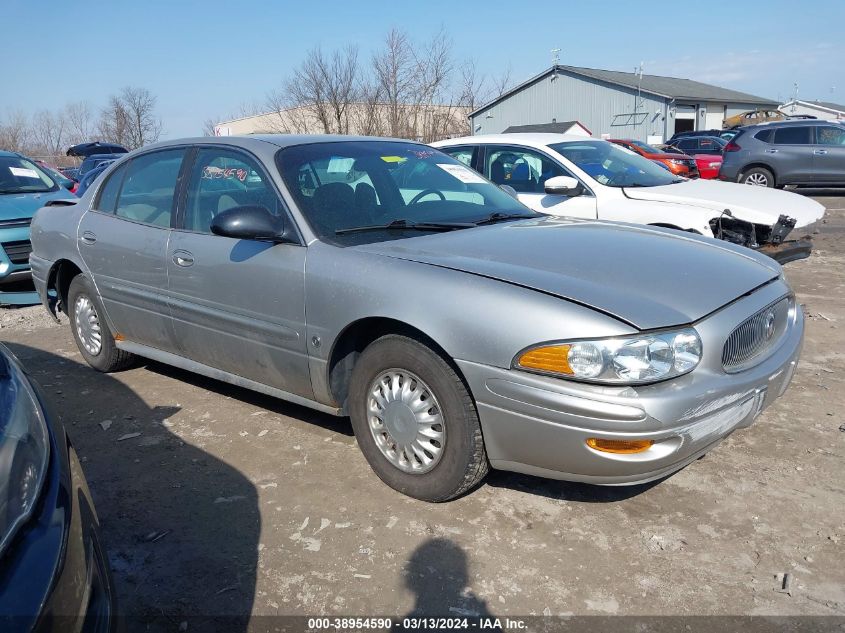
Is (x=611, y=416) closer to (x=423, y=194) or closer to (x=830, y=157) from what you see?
(x=423, y=194)

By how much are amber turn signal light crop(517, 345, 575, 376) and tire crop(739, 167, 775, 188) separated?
47.7 feet

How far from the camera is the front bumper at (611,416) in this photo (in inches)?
103

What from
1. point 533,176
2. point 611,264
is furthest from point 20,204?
point 611,264

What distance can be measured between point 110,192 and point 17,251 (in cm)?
345

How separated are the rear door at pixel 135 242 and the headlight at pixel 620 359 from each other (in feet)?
8.41

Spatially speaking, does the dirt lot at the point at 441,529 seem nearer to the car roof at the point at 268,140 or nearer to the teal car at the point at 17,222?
the car roof at the point at 268,140

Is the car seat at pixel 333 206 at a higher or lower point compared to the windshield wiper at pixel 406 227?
higher

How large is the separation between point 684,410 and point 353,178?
2175 millimetres

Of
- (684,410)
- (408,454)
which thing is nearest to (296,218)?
(408,454)

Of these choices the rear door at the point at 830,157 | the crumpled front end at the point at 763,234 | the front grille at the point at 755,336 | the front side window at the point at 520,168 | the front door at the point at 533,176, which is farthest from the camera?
the rear door at the point at 830,157

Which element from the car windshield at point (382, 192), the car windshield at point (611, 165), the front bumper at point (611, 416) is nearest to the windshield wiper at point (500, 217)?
the car windshield at point (382, 192)

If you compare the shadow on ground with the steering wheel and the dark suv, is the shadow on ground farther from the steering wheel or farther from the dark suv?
the dark suv

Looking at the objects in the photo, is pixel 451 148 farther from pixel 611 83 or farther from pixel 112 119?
pixel 112 119

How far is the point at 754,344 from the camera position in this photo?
3.11m
